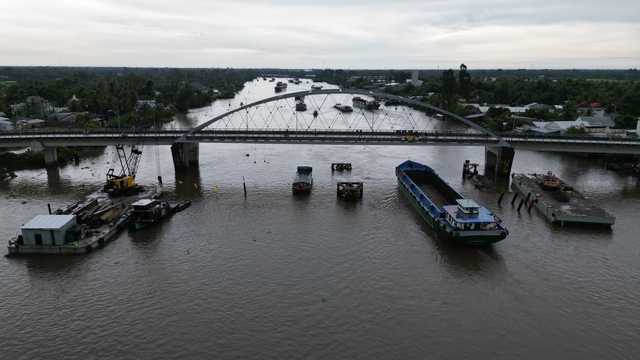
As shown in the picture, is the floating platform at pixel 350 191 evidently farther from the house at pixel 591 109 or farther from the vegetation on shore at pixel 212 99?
the house at pixel 591 109

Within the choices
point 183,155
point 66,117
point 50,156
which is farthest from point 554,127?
point 66,117

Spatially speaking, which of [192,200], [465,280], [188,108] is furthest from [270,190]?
[188,108]

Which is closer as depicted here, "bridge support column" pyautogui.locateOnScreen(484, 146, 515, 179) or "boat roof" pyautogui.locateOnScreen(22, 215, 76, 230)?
"boat roof" pyautogui.locateOnScreen(22, 215, 76, 230)

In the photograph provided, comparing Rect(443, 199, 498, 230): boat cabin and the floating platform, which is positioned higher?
Rect(443, 199, 498, 230): boat cabin

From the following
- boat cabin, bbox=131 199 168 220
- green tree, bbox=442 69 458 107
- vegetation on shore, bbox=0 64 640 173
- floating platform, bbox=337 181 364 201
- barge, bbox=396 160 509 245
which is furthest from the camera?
green tree, bbox=442 69 458 107

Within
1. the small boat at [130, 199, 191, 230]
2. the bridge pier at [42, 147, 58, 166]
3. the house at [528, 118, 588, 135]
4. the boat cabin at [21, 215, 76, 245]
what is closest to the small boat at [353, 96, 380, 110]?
the house at [528, 118, 588, 135]

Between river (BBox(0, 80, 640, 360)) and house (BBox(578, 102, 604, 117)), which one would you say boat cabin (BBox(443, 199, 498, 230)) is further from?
house (BBox(578, 102, 604, 117))
